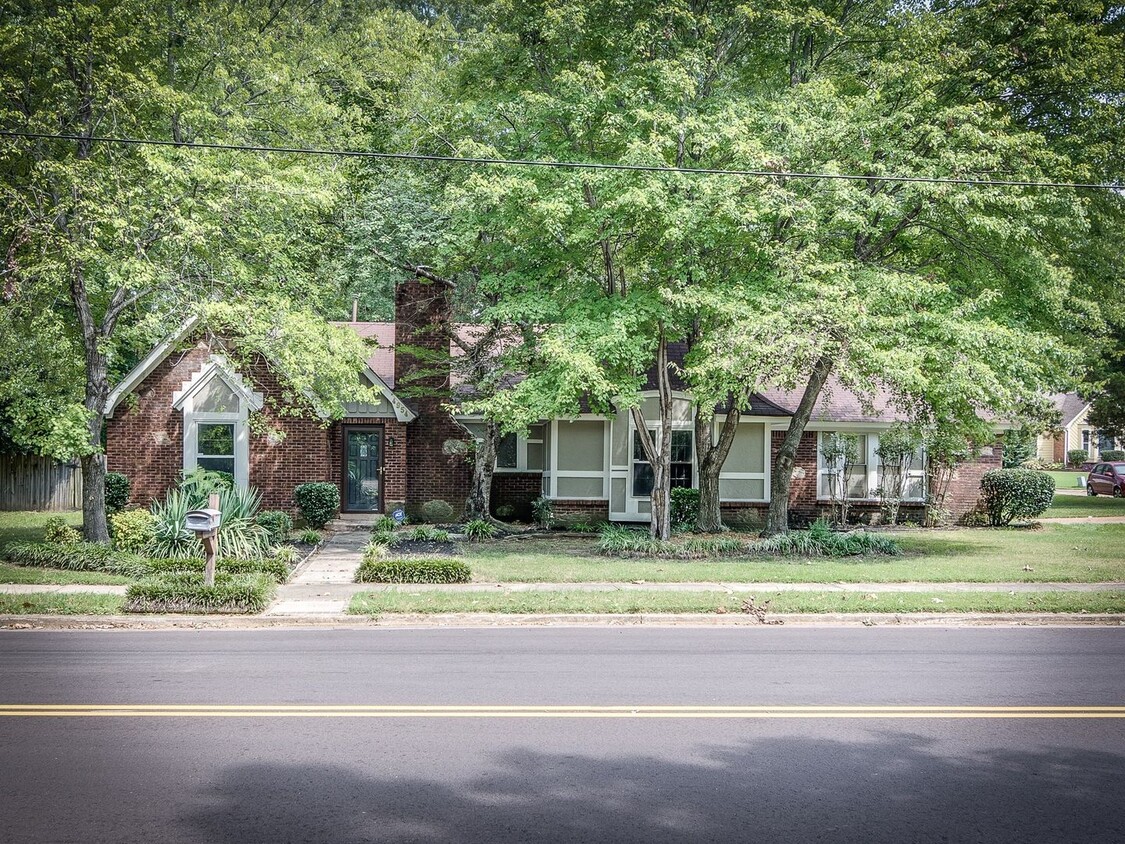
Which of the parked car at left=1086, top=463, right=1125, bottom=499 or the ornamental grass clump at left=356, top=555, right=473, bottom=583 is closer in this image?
the ornamental grass clump at left=356, top=555, right=473, bottom=583

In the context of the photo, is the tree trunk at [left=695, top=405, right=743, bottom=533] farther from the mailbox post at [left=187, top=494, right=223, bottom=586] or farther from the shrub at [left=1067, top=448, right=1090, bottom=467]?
the shrub at [left=1067, top=448, right=1090, bottom=467]

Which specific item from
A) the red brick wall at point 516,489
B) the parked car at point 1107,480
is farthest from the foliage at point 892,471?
the parked car at point 1107,480

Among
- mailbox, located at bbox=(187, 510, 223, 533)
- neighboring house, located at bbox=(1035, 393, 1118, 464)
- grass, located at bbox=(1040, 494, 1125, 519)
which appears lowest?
grass, located at bbox=(1040, 494, 1125, 519)

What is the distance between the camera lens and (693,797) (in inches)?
213

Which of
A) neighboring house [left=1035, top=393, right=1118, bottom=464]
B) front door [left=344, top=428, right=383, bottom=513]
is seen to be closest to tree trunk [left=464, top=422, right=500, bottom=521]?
front door [left=344, top=428, right=383, bottom=513]

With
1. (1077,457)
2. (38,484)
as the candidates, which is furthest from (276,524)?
(1077,457)

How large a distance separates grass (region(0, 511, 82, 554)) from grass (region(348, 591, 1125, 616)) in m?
9.54

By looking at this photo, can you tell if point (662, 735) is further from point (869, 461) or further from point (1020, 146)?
point (869, 461)

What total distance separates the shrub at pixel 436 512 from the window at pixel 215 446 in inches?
190

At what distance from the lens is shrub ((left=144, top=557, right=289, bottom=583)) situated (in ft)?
46.5

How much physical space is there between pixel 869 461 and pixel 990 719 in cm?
1759

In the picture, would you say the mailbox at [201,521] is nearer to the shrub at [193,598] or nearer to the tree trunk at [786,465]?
the shrub at [193,598]

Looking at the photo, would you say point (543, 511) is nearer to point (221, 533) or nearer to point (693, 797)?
point (221, 533)

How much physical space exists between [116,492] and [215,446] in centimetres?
239
